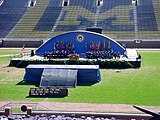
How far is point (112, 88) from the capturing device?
29.5 m

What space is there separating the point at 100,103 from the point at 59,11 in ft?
173

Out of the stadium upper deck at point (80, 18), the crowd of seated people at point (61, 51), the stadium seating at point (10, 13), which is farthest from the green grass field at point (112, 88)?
the stadium seating at point (10, 13)

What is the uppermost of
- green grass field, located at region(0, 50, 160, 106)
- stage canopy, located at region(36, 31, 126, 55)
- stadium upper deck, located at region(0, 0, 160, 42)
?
stadium upper deck, located at region(0, 0, 160, 42)

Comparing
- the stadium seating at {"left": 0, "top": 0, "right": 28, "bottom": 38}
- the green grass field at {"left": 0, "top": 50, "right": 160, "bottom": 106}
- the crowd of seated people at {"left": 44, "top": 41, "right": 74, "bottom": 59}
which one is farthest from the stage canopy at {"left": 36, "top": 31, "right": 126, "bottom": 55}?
the stadium seating at {"left": 0, "top": 0, "right": 28, "bottom": 38}

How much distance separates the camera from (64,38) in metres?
45.2

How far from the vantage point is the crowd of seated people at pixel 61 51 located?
43906mm

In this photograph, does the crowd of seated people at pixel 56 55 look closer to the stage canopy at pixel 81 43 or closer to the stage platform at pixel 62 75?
the stage canopy at pixel 81 43

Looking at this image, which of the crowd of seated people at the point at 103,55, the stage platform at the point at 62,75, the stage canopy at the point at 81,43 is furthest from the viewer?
the stage canopy at the point at 81,43

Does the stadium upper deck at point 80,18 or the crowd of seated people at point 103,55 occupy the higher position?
the stadium upper deck at point 80,18

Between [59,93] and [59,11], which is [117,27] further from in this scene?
[59,93]

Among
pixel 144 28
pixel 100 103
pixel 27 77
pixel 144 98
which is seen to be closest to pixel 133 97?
pixel 144 98

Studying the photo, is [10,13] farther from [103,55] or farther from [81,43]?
[103,55]

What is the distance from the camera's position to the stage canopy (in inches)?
1758

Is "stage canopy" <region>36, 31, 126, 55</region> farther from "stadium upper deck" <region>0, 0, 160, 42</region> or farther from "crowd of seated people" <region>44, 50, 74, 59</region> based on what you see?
"stadium upper deck" <region>0, 0, 160, 42</region>
